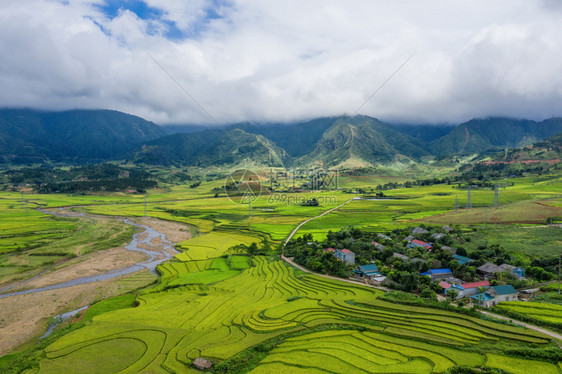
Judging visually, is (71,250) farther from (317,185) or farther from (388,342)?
(317,185)

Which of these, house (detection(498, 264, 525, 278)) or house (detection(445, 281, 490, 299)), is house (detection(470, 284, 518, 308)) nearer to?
house (detection(445, 281, 490, 299))

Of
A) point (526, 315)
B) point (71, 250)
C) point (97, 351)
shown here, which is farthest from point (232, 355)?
point (71, 250)

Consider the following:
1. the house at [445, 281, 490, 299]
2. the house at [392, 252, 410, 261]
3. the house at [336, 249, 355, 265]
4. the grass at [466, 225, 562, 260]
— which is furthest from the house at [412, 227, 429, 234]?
the house at [445, 281, 490, 299]

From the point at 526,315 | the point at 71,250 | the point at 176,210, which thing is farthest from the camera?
the point at 176,210

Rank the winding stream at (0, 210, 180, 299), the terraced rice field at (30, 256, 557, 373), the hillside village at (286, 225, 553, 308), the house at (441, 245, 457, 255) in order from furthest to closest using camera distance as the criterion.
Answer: the house at (441, 245, 457, 255) < the winding stream at (0, 210, 180, 299) < the hillside village at (286, 225, 553, 308) < the terraced rice field at (30, 256, 557, 373)

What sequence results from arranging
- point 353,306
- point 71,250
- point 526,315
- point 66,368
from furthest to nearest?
1. point 71,250
2. point 353,306
3. point 526,315
4. point 66,368

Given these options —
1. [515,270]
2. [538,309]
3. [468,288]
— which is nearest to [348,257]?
[468,288]
